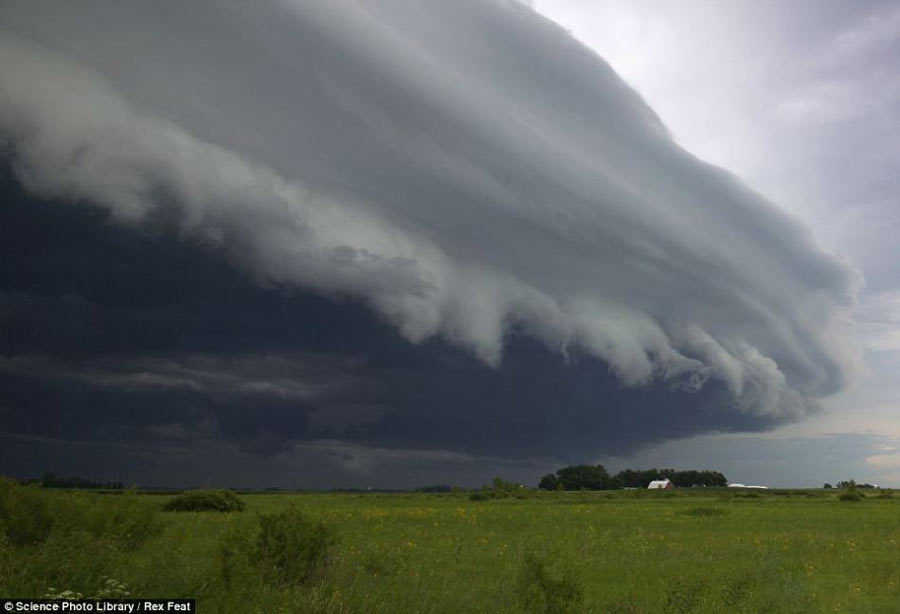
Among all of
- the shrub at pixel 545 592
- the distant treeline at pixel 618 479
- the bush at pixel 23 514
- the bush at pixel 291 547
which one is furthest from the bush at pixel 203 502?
the distant treeline at pixel 618 479

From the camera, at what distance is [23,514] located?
613 inches

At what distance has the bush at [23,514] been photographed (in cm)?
1523

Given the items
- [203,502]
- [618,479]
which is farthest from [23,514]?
[618,479]

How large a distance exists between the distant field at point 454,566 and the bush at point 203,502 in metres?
13.0

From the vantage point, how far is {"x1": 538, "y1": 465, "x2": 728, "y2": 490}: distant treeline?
161 metres

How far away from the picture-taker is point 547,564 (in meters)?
14.7

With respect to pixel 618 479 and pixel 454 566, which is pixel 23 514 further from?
pixel 618 479

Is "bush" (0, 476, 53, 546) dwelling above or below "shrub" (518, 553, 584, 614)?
above

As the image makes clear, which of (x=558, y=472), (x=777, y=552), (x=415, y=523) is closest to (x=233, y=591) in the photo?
(x=777, y=552)

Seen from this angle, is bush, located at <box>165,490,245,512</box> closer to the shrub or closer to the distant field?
the distant field

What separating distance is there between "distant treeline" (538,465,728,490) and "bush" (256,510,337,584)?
143456 mm

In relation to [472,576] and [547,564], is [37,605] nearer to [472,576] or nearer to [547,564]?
[547,564]

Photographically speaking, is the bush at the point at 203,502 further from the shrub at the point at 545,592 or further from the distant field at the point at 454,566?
the shrub at the point at 545,592

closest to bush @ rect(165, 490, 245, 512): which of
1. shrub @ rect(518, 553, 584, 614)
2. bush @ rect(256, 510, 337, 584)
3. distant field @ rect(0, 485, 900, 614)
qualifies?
distant field @ rect(0, 485, 900, 614)
